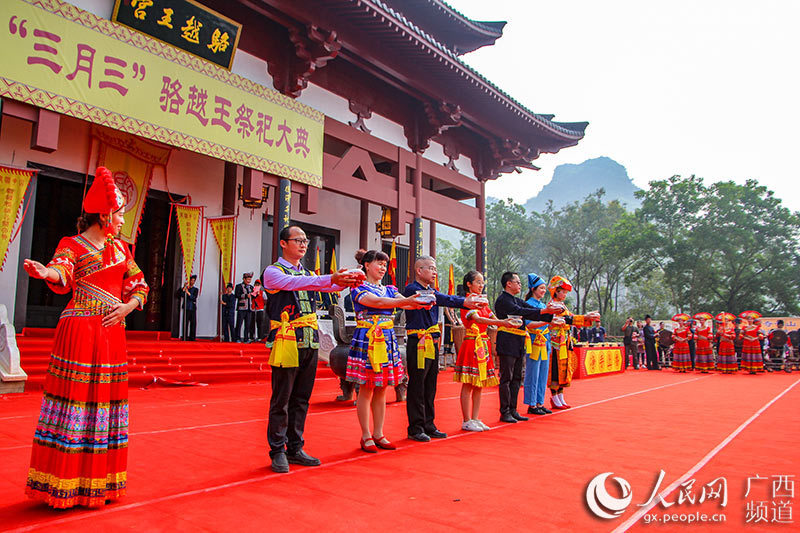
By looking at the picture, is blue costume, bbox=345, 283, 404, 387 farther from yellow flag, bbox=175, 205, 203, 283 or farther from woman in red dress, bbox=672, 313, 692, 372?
woman in red dress, bbox=672, 313, 692, 372

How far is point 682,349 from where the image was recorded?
15203 millimetres

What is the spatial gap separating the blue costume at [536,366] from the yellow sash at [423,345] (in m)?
1.91

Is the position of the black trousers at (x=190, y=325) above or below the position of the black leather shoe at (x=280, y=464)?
above

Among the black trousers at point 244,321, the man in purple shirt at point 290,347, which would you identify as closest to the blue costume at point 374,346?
the man in purple shirt at point 290,347

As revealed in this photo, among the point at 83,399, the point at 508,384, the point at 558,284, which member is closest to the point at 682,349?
the point at 558,284

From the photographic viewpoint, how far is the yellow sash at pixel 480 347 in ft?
16.3

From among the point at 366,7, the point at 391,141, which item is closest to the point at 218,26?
the point at 366,7

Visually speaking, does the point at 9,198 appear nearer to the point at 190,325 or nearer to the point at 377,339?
the point at 190,325

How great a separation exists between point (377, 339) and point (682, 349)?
13940mm

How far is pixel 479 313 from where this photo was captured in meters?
5.09

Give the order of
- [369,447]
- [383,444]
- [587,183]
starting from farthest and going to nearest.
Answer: [587,183] < [383,444] < [369,447]

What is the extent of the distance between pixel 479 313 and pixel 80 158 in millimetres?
7675

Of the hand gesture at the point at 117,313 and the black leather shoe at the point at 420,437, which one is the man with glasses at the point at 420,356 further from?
the hand gesture at the point at 117,313

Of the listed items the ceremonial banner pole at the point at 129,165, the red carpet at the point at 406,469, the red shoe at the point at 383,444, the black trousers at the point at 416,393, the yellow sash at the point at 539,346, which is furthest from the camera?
the ceremonial banner pole at the point at 129,165
